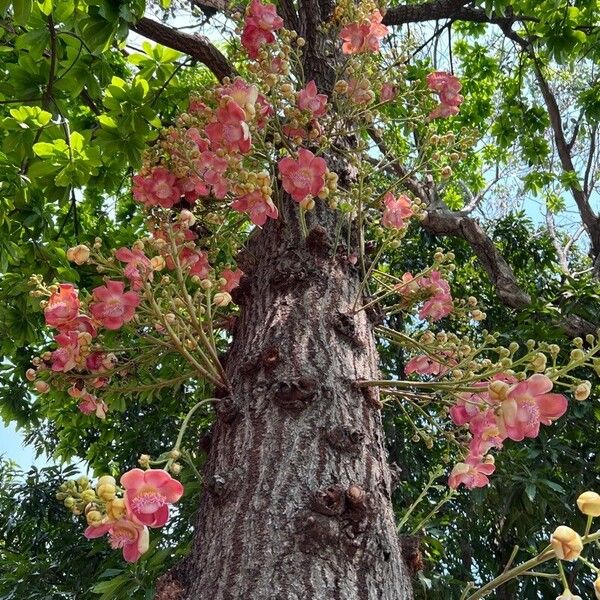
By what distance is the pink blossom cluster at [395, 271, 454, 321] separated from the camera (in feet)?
5.65

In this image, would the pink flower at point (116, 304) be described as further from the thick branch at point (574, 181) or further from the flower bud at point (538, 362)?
the thick branch at point (574, 181)

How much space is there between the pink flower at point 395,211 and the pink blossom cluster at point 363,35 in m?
0.48

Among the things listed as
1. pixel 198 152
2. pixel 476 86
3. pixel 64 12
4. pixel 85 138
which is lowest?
pixel 198 152

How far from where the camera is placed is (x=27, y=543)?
16.1 ft

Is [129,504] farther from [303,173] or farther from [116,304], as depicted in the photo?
[303,173]

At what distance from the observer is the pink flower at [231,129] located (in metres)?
1.40

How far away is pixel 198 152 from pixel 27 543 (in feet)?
14.2

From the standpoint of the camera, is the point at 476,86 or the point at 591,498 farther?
the point at 476,86

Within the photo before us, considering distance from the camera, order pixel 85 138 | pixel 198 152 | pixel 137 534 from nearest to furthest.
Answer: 1. pixel 137 534
2. pixel 198 152
3. pixel 85 138

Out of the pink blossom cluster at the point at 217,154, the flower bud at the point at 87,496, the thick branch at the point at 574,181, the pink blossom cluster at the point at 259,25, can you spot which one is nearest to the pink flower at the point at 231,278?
the pink blossom cluster at the point at 217,154

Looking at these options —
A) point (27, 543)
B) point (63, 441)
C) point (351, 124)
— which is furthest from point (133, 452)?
point (351, 124)

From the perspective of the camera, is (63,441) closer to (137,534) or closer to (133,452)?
(133,452)

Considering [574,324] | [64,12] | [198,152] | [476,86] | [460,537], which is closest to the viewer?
[198,152]

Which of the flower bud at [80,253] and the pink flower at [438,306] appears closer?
the flower bud at [80,253]
